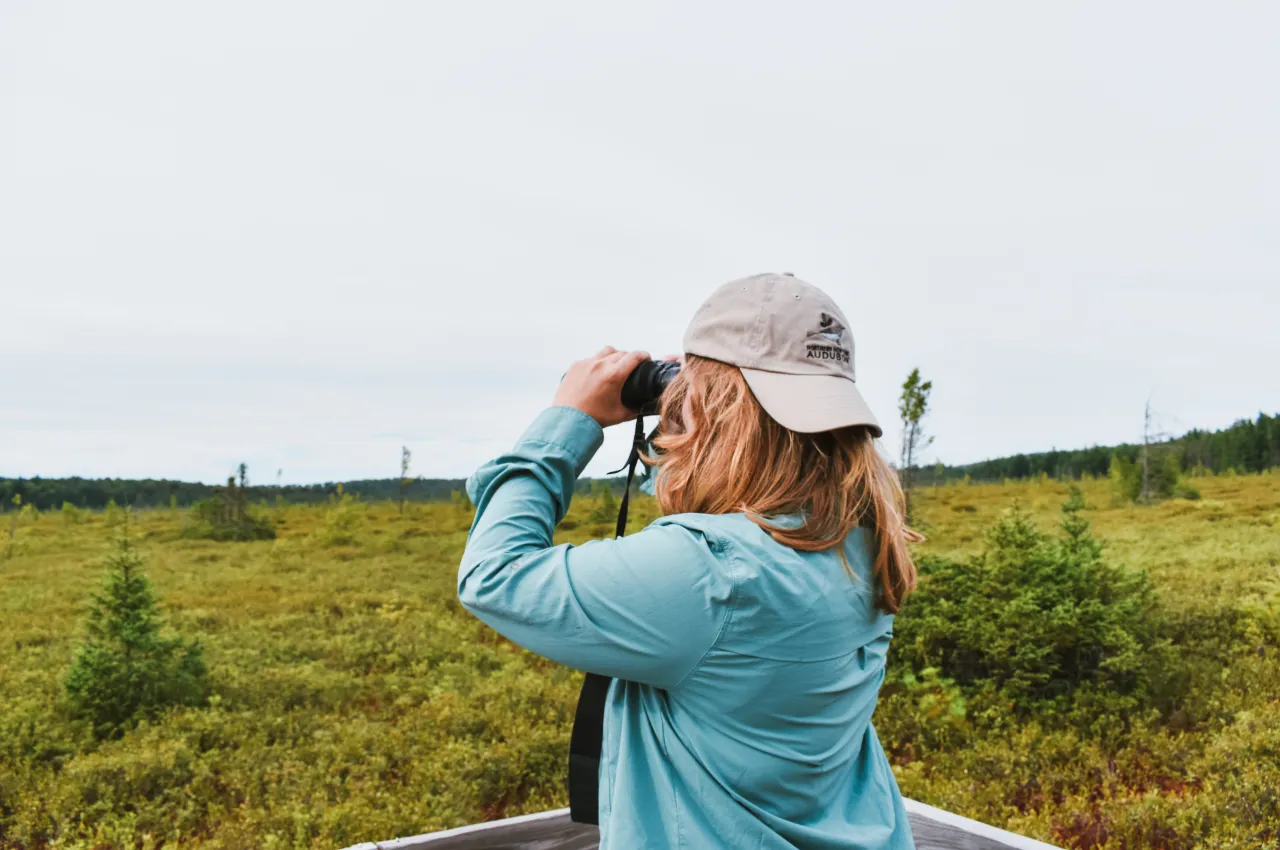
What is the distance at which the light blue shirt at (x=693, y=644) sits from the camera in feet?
3.61

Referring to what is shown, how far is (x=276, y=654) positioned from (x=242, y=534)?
10.8m


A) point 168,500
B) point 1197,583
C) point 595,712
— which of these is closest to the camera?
point 595,712

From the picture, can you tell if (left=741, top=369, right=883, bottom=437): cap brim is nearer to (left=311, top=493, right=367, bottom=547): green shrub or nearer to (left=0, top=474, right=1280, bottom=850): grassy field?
(left=0, top=474, right=1280, bottom=850): grassy field

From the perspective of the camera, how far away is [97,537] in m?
19.0

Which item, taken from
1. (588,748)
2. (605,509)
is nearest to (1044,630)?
(588,748)

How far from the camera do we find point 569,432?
130 cm

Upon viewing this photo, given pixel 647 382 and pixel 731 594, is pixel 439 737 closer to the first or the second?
pixel 647 382

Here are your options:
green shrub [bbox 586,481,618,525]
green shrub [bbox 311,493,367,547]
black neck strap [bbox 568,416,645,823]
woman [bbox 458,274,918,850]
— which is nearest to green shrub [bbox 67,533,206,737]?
black neck strap [bbox 568,416,645,823]

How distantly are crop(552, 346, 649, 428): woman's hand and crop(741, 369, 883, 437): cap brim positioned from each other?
22cm

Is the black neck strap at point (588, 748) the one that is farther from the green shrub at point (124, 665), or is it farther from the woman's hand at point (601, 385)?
the green shrub at point (124, 665)

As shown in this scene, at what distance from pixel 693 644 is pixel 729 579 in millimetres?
93

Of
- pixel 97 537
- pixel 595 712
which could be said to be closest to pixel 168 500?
pixel 97 537

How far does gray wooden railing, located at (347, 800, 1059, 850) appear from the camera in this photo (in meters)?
3.05

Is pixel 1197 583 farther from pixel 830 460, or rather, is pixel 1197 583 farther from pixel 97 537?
pixel 97 537
